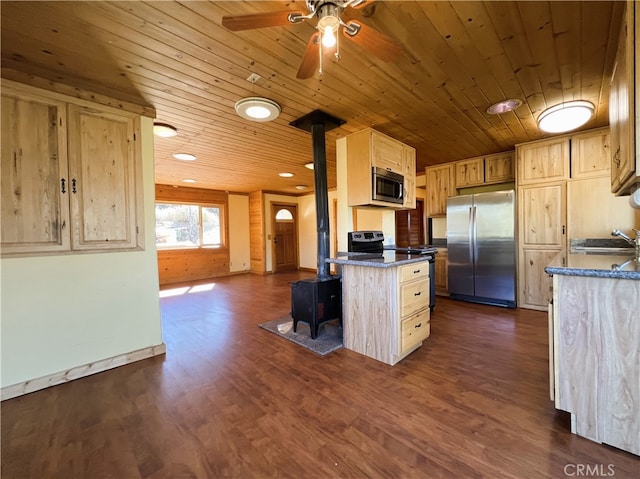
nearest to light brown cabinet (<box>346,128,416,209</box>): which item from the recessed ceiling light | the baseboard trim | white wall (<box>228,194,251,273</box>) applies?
the recessed ceiling light

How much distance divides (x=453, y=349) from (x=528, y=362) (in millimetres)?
561

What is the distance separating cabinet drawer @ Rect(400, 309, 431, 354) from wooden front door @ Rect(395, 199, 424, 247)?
12.0ft

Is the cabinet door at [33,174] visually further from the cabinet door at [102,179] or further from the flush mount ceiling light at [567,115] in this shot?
the flush mount ceiling light at [567,115]

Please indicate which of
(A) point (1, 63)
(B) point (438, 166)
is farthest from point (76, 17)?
(B) point (438, 166)

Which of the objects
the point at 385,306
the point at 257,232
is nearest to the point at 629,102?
the point at 385,306

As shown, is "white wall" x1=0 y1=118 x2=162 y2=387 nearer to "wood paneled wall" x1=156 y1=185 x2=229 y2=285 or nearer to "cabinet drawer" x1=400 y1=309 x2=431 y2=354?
"cabinet drawer" x1=400 y1=309 x2=431 y2=354

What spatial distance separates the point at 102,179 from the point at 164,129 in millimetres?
1013

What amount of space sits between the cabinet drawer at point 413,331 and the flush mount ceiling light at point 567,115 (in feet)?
7.51

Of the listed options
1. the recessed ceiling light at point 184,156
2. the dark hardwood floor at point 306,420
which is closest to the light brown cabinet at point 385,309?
the dark hardwood floor at point 306,420

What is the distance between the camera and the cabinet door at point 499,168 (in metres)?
4.10

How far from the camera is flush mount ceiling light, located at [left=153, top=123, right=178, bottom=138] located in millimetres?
→ 2919

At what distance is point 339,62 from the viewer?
1923 millimetres

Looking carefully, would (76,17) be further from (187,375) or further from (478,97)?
(478,97)

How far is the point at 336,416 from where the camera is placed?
1.59 m
